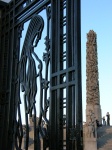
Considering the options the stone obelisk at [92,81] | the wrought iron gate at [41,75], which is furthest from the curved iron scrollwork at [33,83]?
the stone obelisk at [92,81]

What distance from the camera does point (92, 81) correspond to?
1775cm

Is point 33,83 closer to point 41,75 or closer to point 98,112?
point 41,75

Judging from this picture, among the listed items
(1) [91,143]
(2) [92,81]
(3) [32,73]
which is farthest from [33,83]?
(2) [92,81]

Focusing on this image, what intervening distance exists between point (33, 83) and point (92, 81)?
49.3ft

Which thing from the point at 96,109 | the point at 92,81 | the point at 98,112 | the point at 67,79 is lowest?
the point at 98,112

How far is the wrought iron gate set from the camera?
2.40m

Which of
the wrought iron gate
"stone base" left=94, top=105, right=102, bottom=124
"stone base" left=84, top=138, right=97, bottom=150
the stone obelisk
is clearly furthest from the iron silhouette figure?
"stone base" left=94, top=105, right=102, bottom=124

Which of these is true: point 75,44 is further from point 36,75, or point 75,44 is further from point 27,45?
point 27,45

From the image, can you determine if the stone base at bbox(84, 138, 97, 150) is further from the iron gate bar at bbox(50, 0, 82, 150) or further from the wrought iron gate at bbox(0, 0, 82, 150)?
the iron gate bar at bbox(50, 0, 82, 150)

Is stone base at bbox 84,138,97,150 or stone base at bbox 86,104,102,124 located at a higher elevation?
stone base at bbox 86,104,102,124

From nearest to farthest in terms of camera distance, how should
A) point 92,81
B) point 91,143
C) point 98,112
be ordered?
1. point 91,143
2. point 92,81
3. point 98,112

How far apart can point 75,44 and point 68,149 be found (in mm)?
876

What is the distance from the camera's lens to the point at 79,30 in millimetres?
2496

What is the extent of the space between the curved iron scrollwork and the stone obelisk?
14.2m
